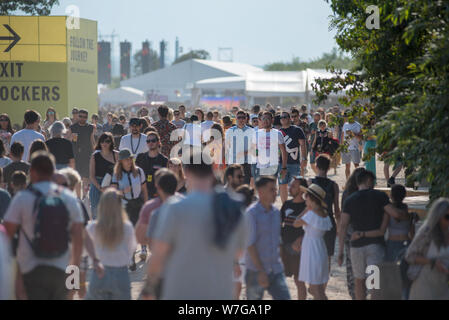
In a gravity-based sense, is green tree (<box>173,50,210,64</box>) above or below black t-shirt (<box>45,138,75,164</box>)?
above

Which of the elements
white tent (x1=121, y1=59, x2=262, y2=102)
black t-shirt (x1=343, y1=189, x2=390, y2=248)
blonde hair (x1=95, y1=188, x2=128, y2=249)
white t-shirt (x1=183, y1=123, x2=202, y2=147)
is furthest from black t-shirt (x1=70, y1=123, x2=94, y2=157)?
white tent (x1=121, y1=59, x2=262, y2=102)

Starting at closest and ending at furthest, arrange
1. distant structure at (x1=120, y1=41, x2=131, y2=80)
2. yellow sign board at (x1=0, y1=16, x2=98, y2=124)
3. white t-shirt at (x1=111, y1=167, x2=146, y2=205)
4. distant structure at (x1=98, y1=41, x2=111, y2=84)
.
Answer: white t-shirt at (x1=111, y1=167, x2=146, y2=205) → yellow sign board at (x1=0, y1=16, x2=98, y2=124) → distant structure at (x1=98, y1=41, x2=111, y2=84) → distant structure at (x1=120, y1=41, x2=131, y2=80)

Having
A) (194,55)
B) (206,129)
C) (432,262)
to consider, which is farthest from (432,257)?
(194,55)

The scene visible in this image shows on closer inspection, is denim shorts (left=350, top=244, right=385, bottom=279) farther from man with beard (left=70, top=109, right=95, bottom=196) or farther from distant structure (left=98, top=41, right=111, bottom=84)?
distant structure (left=98, top=41, right=111, bottom=84)

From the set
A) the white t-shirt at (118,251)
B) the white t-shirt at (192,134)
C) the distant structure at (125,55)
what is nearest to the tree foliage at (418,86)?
the white t-shirt at (118,251)

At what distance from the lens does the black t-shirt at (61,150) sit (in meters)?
11.8

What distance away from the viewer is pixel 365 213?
7.67 m

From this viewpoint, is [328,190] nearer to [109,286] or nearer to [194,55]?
[109,286]

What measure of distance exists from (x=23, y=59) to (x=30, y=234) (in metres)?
20.4

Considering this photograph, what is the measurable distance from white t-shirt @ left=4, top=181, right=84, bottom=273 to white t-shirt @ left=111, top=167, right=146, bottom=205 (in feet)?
11.4

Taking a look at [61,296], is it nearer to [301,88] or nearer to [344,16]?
[344,16]

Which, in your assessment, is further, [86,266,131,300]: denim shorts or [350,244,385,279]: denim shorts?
[350,244,385,279]: denim shorts

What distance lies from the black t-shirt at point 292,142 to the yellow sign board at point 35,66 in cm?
1295

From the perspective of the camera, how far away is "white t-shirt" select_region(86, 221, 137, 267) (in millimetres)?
6516
